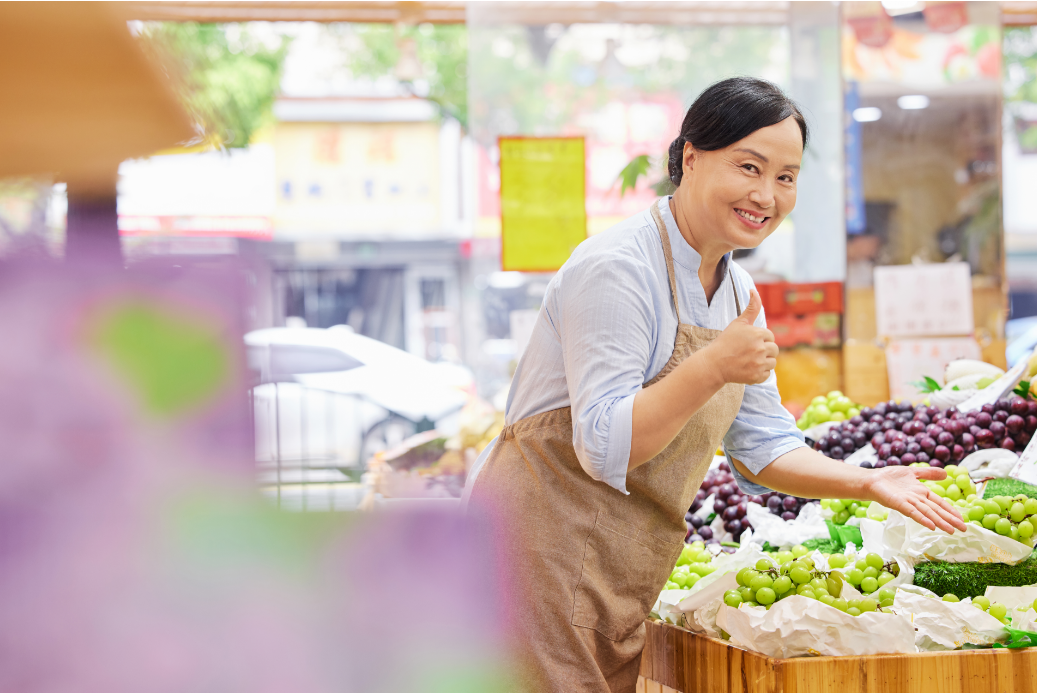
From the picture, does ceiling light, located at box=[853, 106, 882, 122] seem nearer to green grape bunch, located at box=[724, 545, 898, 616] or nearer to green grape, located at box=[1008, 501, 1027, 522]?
green grape, located at box=[1008, 501, 1027, 522]

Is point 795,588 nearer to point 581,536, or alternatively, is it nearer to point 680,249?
point 581,536

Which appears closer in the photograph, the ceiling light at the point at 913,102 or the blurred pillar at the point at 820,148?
the ceiling light at the point at 913,102

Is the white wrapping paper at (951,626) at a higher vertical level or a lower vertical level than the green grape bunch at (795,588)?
lower

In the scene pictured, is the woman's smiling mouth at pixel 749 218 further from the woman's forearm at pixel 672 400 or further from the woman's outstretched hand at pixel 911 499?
the woman's outstretched hand at pixel 911 499

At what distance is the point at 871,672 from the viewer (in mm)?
Result: 1453

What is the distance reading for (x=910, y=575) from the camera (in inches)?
68.8

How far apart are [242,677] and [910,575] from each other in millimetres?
1877

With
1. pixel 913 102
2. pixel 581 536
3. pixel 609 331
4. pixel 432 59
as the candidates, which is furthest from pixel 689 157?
pixel 432 59

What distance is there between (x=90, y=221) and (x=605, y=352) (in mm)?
1088

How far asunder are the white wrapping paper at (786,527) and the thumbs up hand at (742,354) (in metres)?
0.95

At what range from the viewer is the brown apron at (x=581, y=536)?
1.47 metres

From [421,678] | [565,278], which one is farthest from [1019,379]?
[421,678]

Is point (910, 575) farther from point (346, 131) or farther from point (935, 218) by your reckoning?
point (346, 131)

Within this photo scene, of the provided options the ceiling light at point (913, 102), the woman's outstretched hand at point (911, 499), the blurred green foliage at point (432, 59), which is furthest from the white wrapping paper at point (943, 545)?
the blurred green foliage at point (432, 59)
